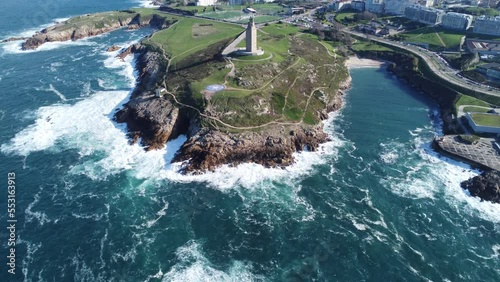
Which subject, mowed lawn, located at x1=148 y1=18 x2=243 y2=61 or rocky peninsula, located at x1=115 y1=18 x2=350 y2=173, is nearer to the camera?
rocky peninsula, located at x1=115 y1=18 x2=350 y2=173

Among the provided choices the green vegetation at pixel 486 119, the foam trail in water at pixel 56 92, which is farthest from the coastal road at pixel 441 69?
the foam trail in water at pixel 56 92

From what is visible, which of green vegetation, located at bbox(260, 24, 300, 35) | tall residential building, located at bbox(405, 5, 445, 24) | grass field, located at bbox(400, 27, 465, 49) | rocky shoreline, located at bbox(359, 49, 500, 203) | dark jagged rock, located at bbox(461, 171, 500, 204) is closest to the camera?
dark jagged rock, located at bbox(461, 171, 500, 204)

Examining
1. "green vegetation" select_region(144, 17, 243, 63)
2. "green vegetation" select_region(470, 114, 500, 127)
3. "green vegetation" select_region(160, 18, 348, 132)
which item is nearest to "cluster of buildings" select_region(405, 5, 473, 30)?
"green vegetation" select_region(160, 18, 348, 132)

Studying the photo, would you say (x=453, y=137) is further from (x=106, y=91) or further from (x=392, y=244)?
(x=106, y=91)

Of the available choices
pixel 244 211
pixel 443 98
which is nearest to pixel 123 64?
pixel 244 211

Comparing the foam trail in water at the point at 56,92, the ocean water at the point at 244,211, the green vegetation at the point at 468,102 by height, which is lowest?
the ocean water at the point at 244,211

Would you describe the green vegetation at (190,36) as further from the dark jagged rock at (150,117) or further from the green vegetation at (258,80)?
the dark jagged rock at (150,117)

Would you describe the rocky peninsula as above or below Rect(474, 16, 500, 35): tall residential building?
below

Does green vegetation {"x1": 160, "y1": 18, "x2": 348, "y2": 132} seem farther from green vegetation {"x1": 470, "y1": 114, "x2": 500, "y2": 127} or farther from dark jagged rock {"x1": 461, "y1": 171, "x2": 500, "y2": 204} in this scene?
green vegetation {"x1": 470, "y1": 114, "x2": 500, "y2": 127}
